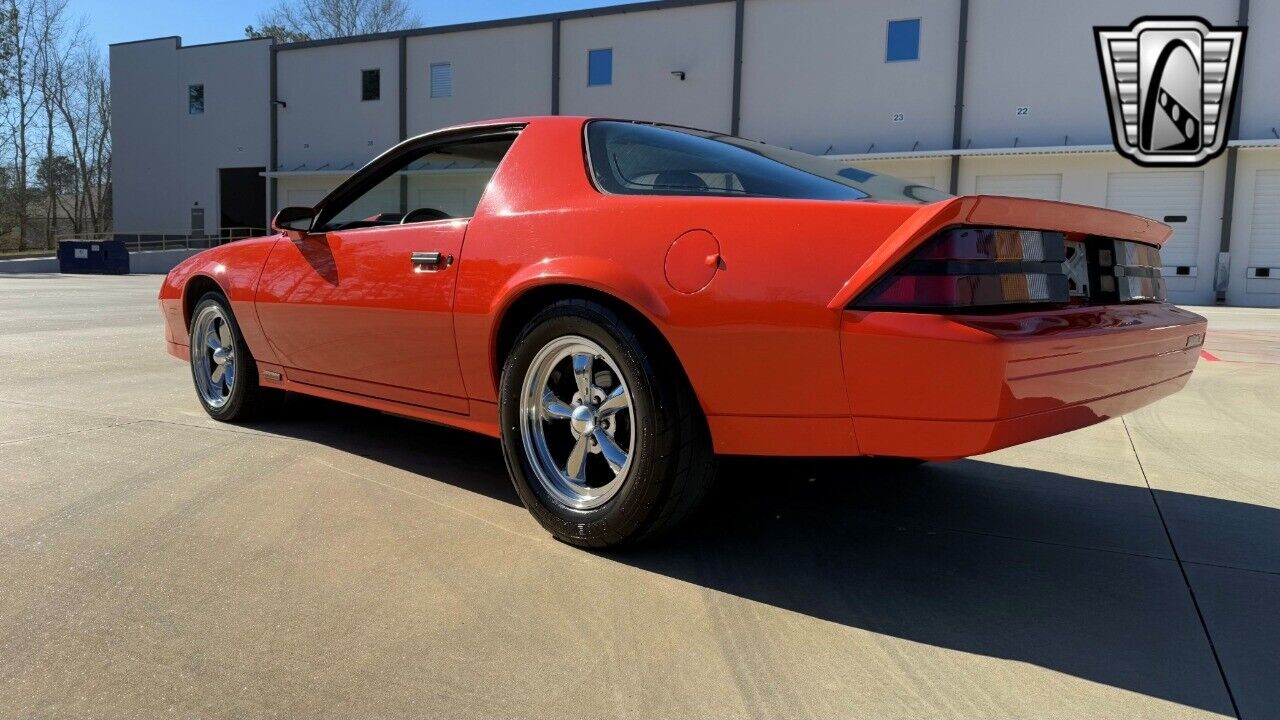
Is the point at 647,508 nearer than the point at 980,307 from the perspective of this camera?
No

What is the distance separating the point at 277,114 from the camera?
31.5m

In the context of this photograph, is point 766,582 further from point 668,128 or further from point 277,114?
point 277,114

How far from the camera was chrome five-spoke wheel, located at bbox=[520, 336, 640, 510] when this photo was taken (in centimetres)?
266

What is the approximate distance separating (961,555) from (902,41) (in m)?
22.0

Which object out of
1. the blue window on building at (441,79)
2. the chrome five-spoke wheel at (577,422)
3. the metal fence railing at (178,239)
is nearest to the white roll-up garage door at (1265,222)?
the blue window on building at (441,79)

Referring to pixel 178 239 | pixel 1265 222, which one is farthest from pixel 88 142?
pixel 1265 222

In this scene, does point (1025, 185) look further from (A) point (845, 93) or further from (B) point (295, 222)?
(B) point (295, 222)

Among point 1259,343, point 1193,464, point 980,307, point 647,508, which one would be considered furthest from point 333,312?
point 1259,343

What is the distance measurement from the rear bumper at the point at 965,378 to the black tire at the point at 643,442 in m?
0.49

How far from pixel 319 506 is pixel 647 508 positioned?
131cm

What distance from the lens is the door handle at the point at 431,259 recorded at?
10.1 ft

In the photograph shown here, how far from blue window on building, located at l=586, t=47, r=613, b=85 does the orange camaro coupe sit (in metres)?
23.4

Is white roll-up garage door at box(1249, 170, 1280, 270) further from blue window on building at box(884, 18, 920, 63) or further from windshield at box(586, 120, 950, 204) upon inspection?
windshield at box(586, 120, 950, 204)

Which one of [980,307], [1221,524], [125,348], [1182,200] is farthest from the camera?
[1182,200]
